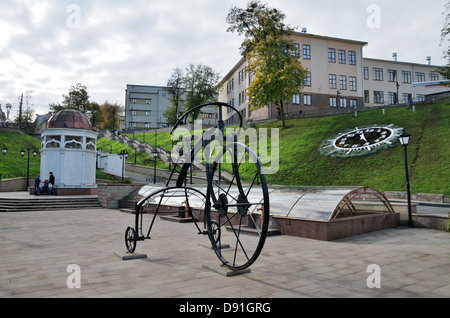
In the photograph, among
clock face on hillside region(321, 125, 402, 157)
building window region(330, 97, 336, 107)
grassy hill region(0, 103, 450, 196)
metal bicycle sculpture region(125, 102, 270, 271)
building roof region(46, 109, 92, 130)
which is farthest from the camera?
building window region(330, 97, 336, 107)

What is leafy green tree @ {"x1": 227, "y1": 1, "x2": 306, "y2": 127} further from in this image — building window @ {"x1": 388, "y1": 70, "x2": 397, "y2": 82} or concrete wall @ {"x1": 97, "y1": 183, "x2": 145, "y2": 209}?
Result: building window @ {"x1": 388, "y1": 70, "x2": 397, "y2": 82}

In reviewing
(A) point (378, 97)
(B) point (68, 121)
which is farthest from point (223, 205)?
(A) point (378, 97)

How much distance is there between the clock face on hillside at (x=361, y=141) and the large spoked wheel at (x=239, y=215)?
20.3m

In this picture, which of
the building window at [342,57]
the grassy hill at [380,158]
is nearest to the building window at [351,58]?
the building window at [342,57]

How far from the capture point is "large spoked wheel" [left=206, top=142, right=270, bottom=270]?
18.8 feet

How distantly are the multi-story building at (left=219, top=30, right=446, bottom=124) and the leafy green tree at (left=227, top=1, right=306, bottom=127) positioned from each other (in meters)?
7.90

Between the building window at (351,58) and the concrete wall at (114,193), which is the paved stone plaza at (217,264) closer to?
the concrete wall at (114,193)

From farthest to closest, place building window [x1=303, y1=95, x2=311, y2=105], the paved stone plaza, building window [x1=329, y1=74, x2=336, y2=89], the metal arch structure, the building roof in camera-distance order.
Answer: building window [x1=329, y1=74, x2=336, y2=89]
building window [x1=303, y1=95, x2=311, y2=105]
the building roof
the metal arch structure
the paved stone plaza

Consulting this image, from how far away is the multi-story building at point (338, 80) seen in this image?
54.4m

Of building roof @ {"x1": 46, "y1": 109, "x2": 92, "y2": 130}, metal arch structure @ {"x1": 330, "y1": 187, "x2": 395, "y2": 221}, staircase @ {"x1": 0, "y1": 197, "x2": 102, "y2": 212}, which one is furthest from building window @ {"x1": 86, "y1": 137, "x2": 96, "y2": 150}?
metal arch structure @ {"x1": 330, "y1": 187, "x2": 395, "y2": 221}

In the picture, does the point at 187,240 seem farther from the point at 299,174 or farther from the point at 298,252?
the point at 299,174

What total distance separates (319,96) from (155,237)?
4965 centimetres

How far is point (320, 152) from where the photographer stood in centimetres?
3359
